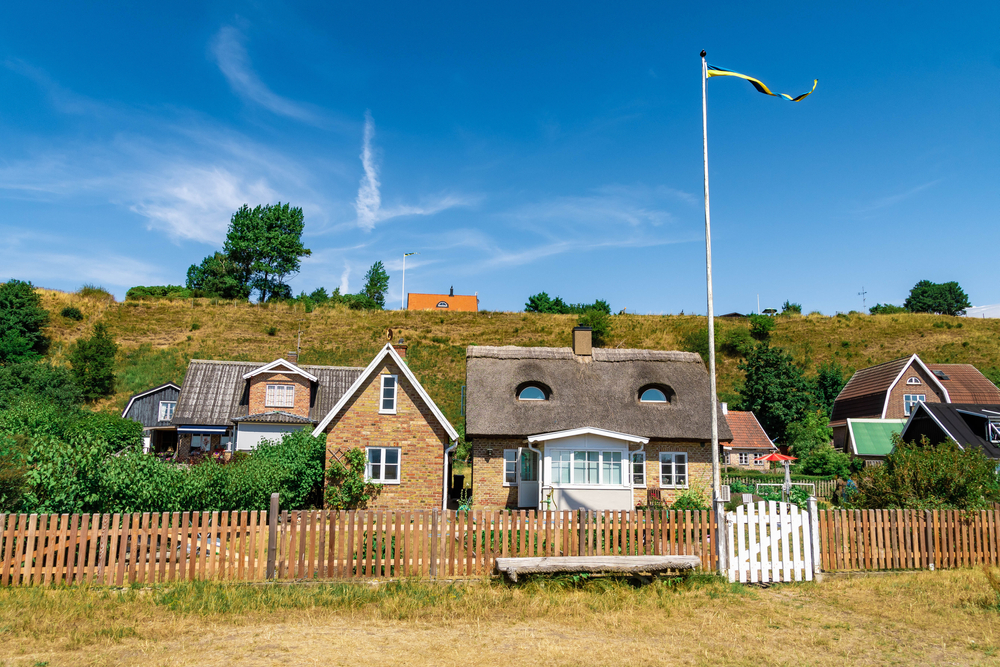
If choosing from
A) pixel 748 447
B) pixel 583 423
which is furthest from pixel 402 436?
pixel 748 447

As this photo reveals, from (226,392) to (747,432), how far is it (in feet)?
125

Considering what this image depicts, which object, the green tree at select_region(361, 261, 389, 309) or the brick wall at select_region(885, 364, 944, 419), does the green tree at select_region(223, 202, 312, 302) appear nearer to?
the green tree at select_region(361, 261, 389, 309)

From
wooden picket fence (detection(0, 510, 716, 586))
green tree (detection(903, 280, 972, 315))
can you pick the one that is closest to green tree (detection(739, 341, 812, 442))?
wooden picket fence (detection(0, 510, 716, 586))

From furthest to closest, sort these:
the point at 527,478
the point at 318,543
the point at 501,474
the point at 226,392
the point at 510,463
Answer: the point at 226,392 < the point at 510,463 < the point at 501,474 < the point at 527,478 < the point at 318,543

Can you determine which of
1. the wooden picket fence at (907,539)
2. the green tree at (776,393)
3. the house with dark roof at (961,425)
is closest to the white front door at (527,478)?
the wooden picket fence at (907,539)

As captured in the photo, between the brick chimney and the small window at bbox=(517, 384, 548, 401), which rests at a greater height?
the brick chimney

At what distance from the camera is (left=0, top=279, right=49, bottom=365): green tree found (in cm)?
5684

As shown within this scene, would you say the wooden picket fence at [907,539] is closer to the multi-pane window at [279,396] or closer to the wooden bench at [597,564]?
the wooden bench at [597,564]

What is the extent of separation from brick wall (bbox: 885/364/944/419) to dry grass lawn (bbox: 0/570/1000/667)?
38187 mm

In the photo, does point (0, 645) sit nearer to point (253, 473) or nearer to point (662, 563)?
point (253, 473)

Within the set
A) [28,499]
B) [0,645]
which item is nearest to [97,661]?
[0,645]

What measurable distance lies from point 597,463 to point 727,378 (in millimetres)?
47663

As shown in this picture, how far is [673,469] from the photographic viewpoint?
82.3ft

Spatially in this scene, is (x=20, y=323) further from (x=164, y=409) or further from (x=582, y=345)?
(x=582, y=345)
